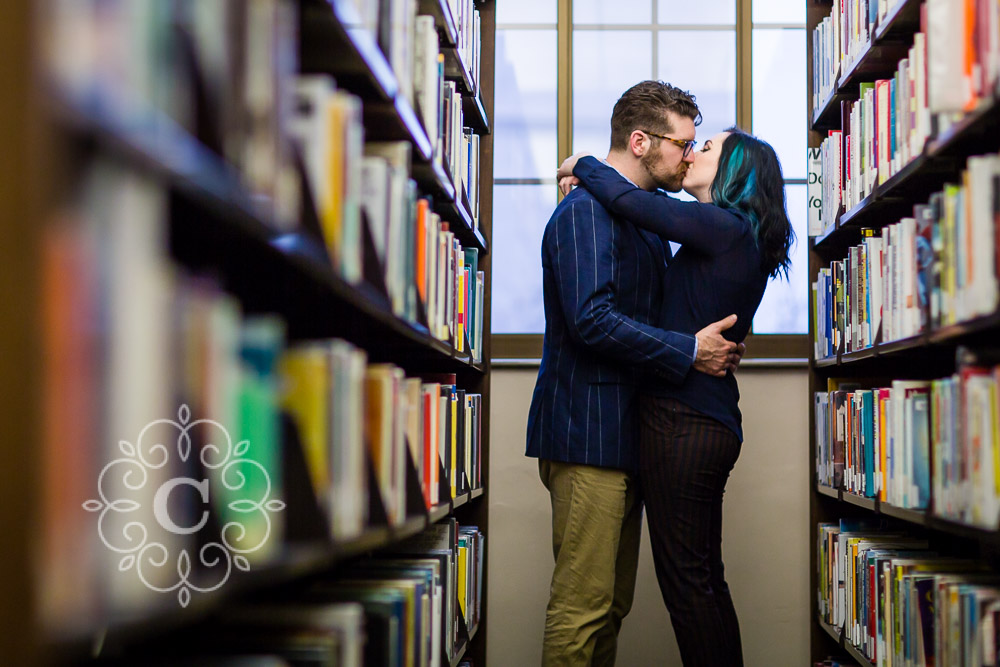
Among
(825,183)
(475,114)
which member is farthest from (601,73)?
(825,183)

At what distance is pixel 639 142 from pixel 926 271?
941 millimetres

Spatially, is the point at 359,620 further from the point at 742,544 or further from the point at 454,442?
the point at 742,544

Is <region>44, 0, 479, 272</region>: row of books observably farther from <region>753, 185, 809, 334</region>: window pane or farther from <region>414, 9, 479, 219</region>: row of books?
<region>753, 185, 809, 334</region>: window pane

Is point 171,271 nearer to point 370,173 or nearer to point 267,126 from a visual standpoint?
point 267,126

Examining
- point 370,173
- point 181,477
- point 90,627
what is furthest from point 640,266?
point 90,627

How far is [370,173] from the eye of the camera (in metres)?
1.39

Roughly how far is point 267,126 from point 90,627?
1.64 ft

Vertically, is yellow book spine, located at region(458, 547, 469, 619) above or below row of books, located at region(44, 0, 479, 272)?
below

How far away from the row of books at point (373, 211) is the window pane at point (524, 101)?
137cm

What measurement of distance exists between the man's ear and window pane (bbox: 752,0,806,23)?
134 centimetres

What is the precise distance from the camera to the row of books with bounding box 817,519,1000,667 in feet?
5.33

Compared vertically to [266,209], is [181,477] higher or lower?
lower

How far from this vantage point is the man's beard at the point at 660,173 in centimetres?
256

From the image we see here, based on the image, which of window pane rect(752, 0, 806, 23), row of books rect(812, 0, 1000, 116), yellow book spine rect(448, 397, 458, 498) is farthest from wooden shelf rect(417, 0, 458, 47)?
window pane rect(752, 0, 806, 23)
